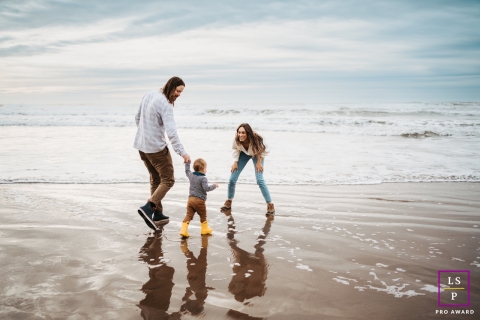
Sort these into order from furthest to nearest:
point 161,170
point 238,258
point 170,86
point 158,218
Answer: point 158,218, point 161,170, point 170,86, point 238,258

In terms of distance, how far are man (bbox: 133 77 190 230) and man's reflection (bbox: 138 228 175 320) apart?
2.50 ft

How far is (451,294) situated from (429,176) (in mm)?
7018

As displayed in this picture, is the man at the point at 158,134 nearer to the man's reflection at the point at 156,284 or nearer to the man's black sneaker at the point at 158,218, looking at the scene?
the man's black sneaker at the point at 158,218

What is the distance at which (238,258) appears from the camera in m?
4.38

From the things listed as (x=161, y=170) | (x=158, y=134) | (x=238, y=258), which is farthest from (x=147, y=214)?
(x=238, y=258)

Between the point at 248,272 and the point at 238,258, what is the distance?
1.41 feet

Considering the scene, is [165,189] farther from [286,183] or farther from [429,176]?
[429,176]

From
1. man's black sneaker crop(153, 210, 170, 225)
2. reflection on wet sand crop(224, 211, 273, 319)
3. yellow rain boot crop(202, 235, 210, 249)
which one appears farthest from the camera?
man's black sneaker crop(153, 210, 170, 225)

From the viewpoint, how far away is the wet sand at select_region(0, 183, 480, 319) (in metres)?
3.19

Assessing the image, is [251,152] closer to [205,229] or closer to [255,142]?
[255,142]

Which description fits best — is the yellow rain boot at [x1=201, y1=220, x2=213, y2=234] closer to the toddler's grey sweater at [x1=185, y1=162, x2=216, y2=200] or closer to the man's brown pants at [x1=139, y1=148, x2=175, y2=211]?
the toddler's grey sweater at [x1=185, y1=162, x2=216, y2=200]

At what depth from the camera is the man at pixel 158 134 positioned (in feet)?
17.2

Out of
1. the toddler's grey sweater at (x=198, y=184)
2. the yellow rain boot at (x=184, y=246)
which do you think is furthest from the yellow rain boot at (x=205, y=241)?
the toddler's grey sweater at (x=198, y=184)

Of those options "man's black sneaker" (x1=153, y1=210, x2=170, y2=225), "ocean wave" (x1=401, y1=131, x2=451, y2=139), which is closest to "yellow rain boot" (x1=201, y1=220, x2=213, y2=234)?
"man's black sneaker" (x1=153, y1=210, x2=170, y2=225)
